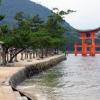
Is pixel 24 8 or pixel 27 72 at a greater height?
pixel 24 8

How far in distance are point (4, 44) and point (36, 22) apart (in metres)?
34.5

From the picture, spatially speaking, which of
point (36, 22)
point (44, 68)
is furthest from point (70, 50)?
point (44, 68)

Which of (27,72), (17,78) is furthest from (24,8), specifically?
(17,78)

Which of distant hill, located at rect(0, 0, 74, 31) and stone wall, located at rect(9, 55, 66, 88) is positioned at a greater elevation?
distant hill, located at rect(0, 0, 74, 31)

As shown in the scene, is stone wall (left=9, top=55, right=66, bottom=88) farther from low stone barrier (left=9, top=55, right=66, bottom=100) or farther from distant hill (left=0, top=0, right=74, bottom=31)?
distant hill (left=0, top=0, right=74, bottom=31)

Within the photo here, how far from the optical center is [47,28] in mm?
63250

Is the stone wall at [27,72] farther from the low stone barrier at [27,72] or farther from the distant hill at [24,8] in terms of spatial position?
the distant hill at [24,8]

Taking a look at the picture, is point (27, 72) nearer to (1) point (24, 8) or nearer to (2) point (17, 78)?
(2) point (17, 78)

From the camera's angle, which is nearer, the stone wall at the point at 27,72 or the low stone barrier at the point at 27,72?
the low stone barrier at the point at 27,72

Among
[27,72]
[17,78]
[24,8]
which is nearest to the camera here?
[17,78]

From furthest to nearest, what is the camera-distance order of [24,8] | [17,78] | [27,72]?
[24,8] → [27,72] → [17,78]

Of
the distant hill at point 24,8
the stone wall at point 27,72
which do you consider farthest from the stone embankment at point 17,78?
the distant hill at point 24,8

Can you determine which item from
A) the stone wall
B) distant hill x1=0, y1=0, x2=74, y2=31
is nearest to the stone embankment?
the stone wall

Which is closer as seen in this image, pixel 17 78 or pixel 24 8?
pixel 17 78
